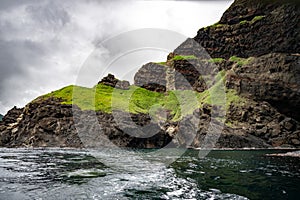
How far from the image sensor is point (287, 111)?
118438mm

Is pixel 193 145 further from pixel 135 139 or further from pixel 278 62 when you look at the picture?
pixel 278 62

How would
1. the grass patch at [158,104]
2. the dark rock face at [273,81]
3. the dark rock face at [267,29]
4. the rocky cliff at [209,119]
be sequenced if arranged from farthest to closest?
1. the dark rock face at [267,29]
2. the grass patch at [158,104]
3. the dark rock face at [273,81]
4. the rocky cliff at [209,119]

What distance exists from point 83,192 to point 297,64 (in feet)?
438

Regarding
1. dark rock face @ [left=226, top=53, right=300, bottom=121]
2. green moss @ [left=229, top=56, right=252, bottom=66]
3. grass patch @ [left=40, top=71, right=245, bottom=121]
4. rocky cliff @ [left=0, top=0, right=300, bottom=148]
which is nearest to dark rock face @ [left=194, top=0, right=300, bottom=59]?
rocky cliff @ [left=0, top=0, right=300, bottom=148]

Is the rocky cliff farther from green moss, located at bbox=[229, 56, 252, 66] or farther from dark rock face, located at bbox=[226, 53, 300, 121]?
green moss, located at bbox=[229, 56, 252, 66]

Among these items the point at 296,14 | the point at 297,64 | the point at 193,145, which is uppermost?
the point at 296,14

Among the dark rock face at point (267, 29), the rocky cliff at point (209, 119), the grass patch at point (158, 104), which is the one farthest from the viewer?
the dark rock face at point (267, 29)

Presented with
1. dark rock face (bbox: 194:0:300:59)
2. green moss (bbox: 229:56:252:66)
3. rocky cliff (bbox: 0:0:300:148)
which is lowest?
rocky cliff (bbox: 0:0:300:148)

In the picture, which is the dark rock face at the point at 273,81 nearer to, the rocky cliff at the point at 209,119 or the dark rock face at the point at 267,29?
the rocky cliff at the point at 209,119

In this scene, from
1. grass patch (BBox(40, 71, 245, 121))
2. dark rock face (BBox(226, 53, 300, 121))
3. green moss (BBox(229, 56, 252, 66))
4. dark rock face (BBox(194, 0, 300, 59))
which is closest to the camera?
dark rock face (BBox(226, 53, 300, 121))

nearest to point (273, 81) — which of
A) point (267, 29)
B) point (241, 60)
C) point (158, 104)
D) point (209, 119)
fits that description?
point (209, 119)

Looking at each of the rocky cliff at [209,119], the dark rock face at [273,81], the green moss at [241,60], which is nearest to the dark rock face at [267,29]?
the rocky cliff at [209,119]

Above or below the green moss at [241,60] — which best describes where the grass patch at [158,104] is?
below

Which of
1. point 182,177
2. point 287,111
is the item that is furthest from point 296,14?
point 182,177
